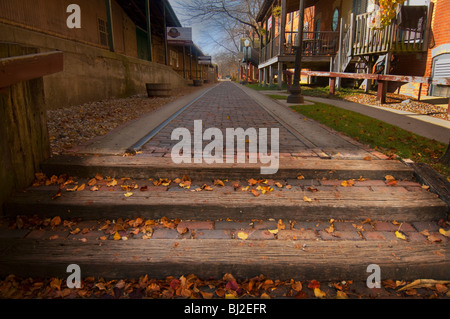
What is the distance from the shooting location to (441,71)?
31.0 feet

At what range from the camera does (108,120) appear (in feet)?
19.9

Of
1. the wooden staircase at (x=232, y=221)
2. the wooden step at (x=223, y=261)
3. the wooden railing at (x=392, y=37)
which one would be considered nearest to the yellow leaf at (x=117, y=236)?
the wooden staircase at (x=232, y=221)

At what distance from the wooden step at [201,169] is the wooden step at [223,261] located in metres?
1.09

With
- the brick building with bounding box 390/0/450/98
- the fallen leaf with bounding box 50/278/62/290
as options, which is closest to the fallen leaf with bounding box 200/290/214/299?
the fallen leaf with bounding box 50/278/62/290

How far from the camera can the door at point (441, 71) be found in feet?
30.2

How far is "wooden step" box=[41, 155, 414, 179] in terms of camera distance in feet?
10.8

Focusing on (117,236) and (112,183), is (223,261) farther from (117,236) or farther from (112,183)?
(112,183)

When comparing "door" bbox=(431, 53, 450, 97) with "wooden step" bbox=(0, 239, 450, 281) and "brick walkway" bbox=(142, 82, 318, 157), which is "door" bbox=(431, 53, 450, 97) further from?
"wooden step" bbox=(0, 239, 450, 281)

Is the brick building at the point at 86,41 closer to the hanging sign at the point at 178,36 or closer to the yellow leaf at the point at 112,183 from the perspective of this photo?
the hanging sign at the point at 178,36

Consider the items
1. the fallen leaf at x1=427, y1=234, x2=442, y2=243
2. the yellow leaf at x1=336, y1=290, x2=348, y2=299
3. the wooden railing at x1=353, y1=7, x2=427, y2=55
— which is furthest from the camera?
the wooden railing at x1=353, y1=7, x2=427, y2=55

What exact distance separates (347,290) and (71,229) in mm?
2330

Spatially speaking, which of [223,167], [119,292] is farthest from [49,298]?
[223,167]

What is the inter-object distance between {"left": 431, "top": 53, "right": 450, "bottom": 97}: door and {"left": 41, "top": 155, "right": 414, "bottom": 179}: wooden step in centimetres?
806

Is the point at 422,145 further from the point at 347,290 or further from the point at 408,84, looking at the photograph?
the point at 408,84
